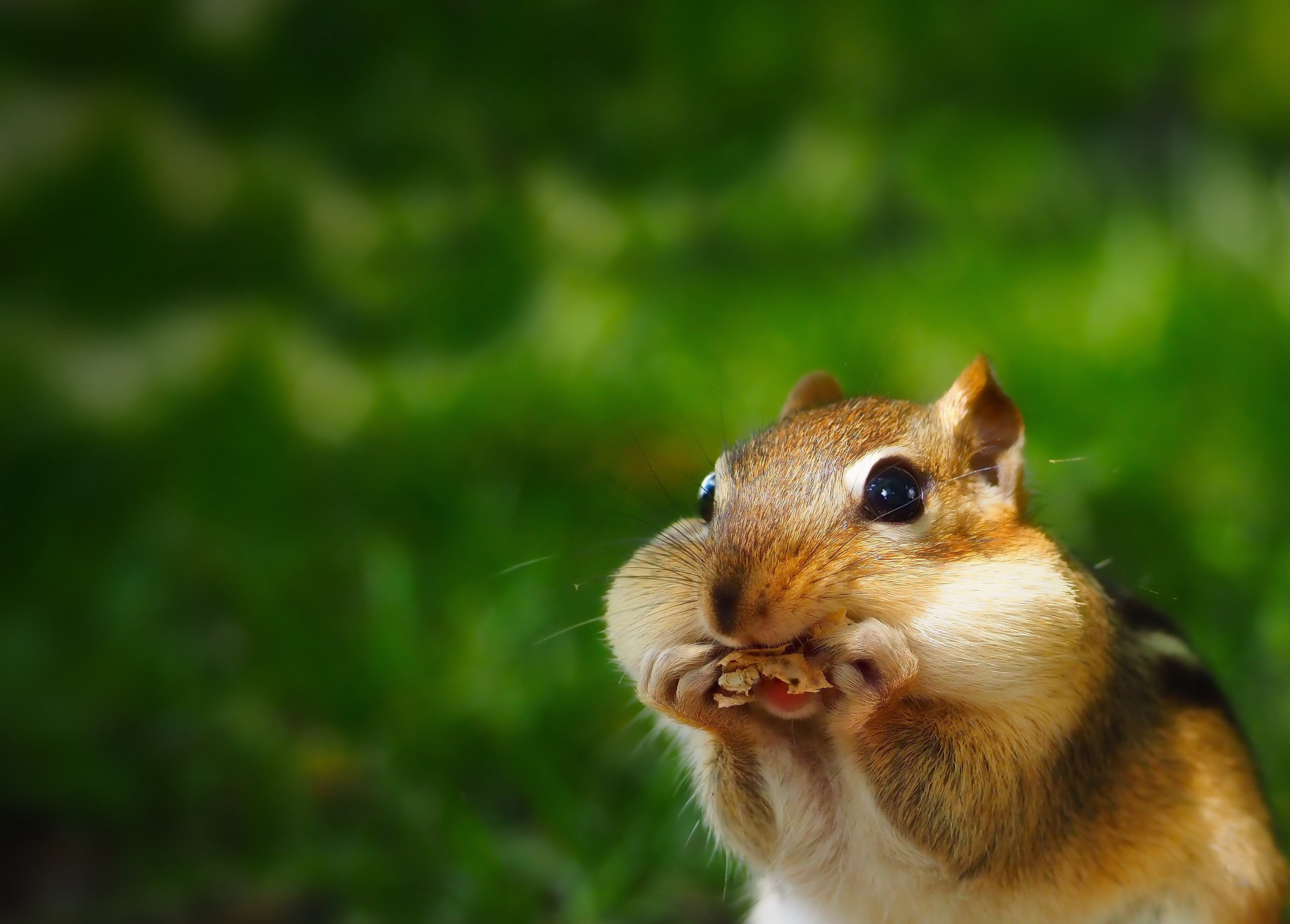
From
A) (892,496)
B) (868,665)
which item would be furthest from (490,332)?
(868,665)

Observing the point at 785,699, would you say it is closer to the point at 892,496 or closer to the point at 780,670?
the point at 780,670

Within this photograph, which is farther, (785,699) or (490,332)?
(490,332)

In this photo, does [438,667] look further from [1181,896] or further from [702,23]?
[702,23]

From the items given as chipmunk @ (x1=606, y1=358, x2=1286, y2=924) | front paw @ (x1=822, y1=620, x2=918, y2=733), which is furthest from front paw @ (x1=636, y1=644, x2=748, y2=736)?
front paw @ (x1=822, y1=620, x2=918, y2=733)

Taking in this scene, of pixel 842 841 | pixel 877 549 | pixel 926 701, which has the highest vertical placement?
pixel 877 549

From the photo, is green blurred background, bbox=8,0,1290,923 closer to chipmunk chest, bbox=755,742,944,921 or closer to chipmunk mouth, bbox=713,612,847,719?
chipmunk chest, bbox=755,742,944,921

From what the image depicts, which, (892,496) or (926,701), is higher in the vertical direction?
(892,496)

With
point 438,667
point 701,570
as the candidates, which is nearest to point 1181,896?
point 701,570
